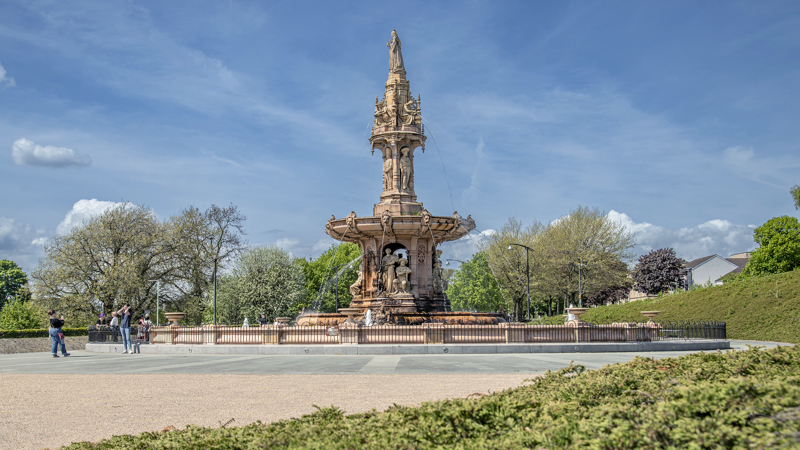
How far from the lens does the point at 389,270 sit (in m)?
27.5

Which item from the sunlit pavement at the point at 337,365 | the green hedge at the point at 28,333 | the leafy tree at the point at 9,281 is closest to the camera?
the sunlit pavement at the point at 337,365

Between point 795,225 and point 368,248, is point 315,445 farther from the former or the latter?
point 795,225

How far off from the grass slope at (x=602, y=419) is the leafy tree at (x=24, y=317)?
45606mm

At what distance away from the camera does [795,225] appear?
61.7 m

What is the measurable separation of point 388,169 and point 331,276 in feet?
134

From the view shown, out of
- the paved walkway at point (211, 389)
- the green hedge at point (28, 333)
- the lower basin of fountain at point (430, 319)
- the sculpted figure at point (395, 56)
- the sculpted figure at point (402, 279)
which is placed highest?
the sculpted figure at point (395, 56)

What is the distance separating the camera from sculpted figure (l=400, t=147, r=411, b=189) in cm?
2977

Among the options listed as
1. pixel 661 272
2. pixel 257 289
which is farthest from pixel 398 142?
pixel 661 272

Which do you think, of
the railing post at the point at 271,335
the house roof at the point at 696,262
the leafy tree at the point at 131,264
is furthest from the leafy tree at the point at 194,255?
the house roof at the point at 696,262

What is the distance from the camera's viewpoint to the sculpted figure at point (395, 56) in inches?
1241

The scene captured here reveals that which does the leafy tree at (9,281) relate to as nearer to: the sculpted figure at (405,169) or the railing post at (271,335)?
the sculpted figure at (405,169)

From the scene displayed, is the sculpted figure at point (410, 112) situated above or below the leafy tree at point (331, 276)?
above

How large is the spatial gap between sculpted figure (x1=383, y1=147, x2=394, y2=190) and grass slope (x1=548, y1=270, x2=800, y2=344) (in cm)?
1886

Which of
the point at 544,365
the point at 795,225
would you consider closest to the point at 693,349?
the point at 544,365
